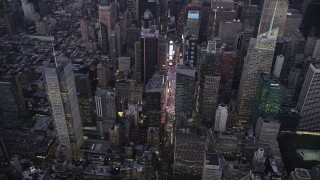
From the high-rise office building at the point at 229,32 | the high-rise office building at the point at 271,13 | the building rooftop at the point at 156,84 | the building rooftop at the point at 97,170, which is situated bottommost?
the building rooftop at the point at 97,170

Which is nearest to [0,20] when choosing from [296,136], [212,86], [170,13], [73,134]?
[170,13]

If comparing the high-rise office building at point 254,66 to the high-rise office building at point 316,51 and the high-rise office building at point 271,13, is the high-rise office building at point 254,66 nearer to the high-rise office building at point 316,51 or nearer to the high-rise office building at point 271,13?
the high-rise office building at point 271,13


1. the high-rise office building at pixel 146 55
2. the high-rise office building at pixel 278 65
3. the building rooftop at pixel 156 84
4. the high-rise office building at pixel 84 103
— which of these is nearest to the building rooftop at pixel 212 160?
the building rooftop at pixel 156 84

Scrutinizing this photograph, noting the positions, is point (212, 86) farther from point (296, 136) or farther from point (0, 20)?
point (0, 20)

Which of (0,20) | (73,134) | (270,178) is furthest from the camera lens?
(0,20)

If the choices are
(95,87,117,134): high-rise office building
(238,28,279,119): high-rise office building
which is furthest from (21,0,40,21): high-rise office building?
(238,28,279,119): high-rise office building

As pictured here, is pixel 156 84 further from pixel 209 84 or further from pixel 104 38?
pixel 104 38

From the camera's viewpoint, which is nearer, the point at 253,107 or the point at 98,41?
the point at 253,107
